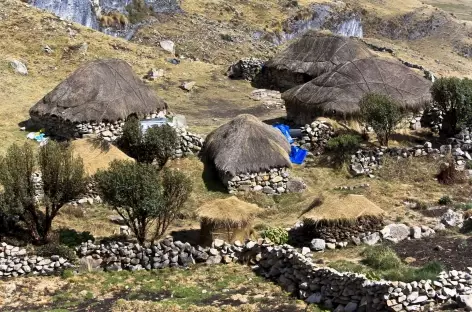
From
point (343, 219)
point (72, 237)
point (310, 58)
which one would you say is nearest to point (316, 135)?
point (343, 219)

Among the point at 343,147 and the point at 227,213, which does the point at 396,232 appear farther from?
the point at 343,147

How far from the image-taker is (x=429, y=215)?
21781 mm

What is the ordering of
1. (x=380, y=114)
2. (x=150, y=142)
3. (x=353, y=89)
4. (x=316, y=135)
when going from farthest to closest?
1. (x=353, y=89)
2. (x=316, y=135)
3. (x=380, y=114)
4. (x=150, y=142)

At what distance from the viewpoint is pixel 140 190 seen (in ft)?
61.7

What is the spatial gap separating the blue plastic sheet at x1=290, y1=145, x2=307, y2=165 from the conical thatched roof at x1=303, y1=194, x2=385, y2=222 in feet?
24.5

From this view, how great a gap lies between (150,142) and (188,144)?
6.64 feet

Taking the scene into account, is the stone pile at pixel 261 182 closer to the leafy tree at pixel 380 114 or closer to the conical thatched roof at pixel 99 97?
the leafy tree at pixel 380 114

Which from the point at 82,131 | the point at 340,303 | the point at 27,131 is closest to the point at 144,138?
the point at 82,131

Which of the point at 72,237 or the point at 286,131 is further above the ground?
the point at 286,131

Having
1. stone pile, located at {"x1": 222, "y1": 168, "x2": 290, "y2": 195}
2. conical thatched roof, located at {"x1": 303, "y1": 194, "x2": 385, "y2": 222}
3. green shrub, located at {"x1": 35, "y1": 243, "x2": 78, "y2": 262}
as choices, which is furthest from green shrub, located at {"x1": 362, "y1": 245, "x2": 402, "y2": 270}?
green shrub, located at {"x1": 35, "y1": 243, "x2": 78, "y2": 262}

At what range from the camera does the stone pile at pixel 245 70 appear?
146 feet

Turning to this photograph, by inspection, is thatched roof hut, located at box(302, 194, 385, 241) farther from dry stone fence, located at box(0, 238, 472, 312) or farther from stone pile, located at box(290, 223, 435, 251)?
dry stone fence, located at box(0, 238, 472, 312)

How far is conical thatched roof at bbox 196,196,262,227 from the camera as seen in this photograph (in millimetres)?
19625

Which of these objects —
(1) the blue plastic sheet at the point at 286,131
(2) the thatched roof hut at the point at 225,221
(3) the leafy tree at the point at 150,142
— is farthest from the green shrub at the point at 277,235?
(1) the blue plastic sheet at the point at 286,131
